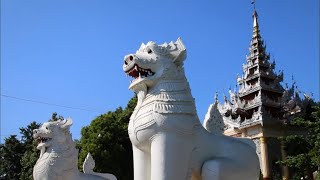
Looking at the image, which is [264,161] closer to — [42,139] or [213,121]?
[213,121]

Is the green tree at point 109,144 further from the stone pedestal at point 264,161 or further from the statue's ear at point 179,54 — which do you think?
the statue's ear at point 179,54

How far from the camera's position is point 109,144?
1689 cm

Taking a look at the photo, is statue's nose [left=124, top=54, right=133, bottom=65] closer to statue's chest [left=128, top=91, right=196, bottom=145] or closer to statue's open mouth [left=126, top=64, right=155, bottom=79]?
statue's open mouth [left=126, top=64, right=155, bottom=79]

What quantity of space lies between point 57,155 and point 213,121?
2176 millimetres

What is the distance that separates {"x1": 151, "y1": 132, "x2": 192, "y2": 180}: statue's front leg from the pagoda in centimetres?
2016

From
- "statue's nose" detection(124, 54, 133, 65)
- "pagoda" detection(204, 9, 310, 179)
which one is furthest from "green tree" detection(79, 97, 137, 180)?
"statue's nose" detection(124, 54, 133, 65)

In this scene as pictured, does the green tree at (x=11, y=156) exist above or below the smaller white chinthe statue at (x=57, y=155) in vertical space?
above

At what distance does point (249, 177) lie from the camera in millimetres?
4930

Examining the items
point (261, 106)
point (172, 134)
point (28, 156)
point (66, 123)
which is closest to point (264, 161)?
point (261, 106)

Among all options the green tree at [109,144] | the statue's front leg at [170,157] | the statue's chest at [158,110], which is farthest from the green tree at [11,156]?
the statue's front leg at [170,157]

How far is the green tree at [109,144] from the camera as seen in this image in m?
16.5

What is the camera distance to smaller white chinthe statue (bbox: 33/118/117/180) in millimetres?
5422

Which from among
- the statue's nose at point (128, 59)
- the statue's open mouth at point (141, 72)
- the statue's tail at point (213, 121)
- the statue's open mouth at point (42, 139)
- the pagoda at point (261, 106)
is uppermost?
the pagoda at point (261, 106)

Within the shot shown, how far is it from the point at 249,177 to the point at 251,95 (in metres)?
22.7
